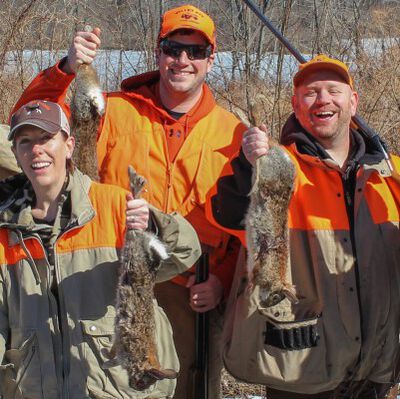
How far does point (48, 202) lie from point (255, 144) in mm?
997

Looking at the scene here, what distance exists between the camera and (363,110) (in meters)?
9.64

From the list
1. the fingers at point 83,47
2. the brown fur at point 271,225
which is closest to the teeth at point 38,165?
the fingers at point 83,47

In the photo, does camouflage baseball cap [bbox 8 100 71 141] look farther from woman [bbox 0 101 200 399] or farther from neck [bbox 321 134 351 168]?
neck [bbox 321 134 351 168]

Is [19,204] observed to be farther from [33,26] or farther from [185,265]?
[33,26]

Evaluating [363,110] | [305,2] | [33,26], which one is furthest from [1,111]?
[305,2]

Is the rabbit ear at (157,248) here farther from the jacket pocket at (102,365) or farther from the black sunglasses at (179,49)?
the black sunglasses at (179,49)

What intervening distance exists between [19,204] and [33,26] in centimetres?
719

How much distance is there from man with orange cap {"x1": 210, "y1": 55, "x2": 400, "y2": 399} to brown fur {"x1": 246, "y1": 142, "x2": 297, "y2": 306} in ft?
0.24

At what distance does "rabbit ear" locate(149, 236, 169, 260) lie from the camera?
11.8 feet

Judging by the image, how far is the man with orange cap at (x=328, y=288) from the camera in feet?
13.5

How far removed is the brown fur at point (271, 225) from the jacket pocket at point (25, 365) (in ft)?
3.62

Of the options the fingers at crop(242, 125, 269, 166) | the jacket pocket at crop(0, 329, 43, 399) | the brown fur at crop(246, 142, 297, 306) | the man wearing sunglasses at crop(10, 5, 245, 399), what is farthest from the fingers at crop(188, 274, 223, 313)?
the jacket pocket at crop(0, 329, 43, 399)

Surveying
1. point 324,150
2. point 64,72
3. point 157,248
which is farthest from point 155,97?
point 157,248

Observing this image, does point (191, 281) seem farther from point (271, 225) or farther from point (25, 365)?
point (25, 365)
